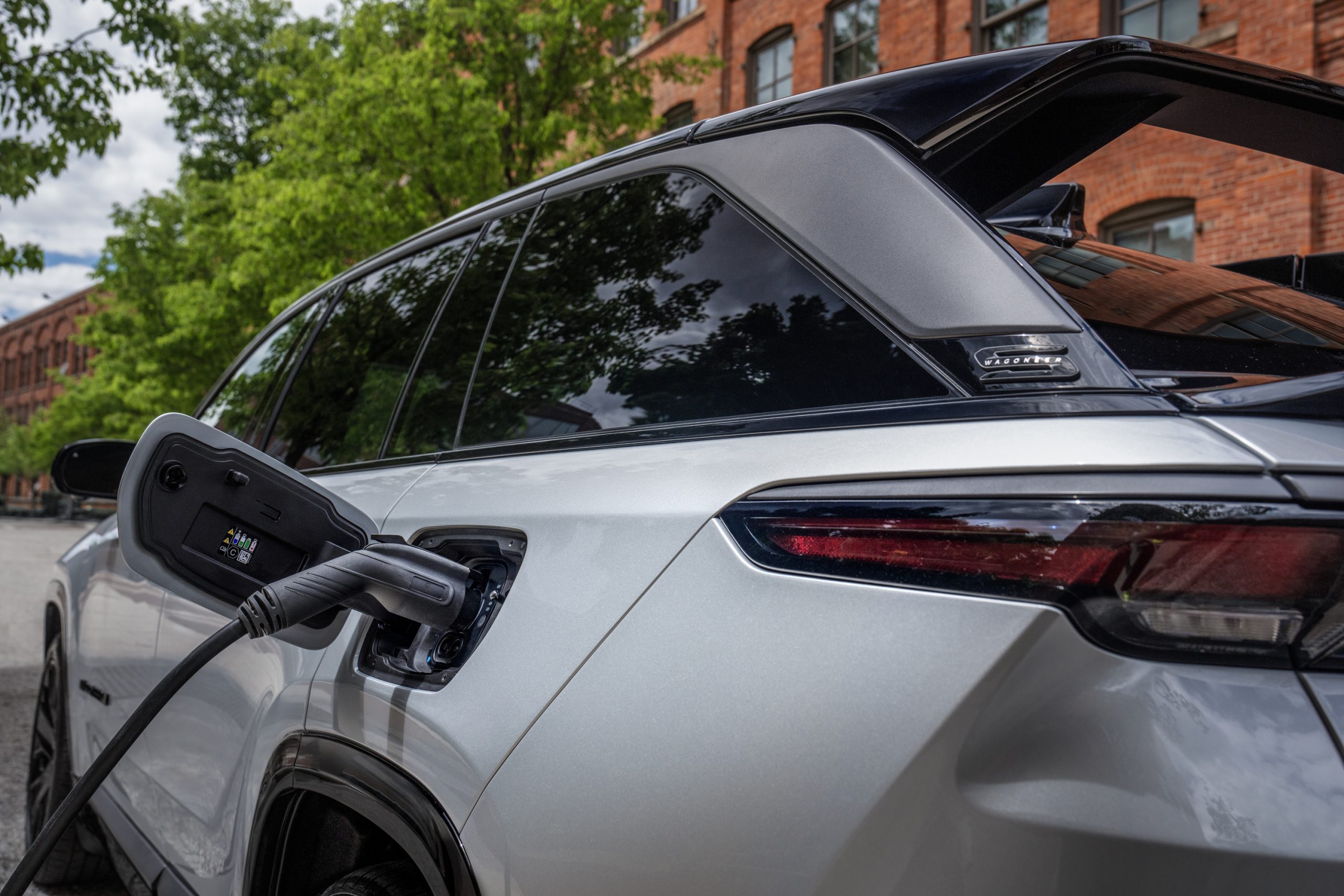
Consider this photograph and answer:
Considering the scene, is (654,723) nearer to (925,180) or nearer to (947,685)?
(947,685)

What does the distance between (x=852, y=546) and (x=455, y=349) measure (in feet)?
4.20

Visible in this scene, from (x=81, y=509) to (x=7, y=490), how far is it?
45208 mm

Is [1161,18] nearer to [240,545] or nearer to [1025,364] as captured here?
[1025,364]

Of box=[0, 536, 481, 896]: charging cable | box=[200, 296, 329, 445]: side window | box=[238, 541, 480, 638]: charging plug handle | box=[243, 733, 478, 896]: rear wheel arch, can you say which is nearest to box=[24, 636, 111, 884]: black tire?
box=[200, 296, 329, 445]: side window

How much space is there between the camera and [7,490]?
78188 mm

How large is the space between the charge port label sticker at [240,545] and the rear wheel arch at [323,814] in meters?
0.31

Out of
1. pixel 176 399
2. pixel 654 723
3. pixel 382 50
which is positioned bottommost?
pixel 176 399

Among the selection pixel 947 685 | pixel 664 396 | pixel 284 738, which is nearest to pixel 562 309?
pixel 664 396

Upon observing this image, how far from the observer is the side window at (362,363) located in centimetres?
234

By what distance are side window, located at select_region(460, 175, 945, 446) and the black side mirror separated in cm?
129

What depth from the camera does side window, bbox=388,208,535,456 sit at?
80.2 inches

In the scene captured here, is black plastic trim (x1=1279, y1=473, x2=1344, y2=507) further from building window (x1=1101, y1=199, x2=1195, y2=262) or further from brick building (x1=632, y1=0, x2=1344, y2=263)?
building window (x1=1101, y1=199, x2=1195, y2=262)

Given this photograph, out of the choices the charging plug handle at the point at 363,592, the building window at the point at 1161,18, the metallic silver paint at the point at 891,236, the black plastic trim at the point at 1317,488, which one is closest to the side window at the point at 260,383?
the charging plug handle at the point at 363,592

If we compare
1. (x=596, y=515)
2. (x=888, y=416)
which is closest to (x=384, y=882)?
(x=596, y=515)
